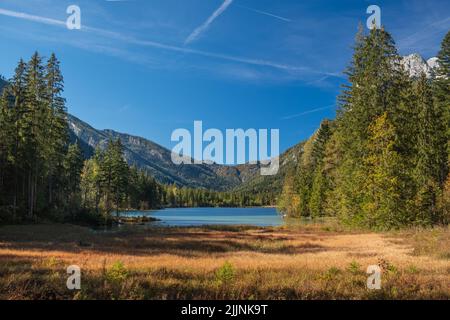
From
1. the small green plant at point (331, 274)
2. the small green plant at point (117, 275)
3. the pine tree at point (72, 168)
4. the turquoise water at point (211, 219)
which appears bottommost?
the turquoise water at point (211, 219)

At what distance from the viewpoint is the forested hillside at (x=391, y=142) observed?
3928 centimetres

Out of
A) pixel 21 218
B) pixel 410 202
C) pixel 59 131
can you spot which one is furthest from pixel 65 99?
pixel 410 202

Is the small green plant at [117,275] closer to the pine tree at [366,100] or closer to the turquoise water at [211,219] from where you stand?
the pine tree at [366,100]

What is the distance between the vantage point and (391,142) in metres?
40.2

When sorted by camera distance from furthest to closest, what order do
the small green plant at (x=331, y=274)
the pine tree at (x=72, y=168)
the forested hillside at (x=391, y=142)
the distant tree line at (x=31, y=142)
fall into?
the pine tree at (x=72, y=168) → the distant tree line at (x=31, y=142) → the forested hillside at (x=391, y=142) → the small green plant at (x=331, y=274)

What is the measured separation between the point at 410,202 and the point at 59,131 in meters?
49.9

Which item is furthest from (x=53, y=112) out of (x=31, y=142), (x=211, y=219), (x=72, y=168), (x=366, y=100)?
(x=211, y=219)

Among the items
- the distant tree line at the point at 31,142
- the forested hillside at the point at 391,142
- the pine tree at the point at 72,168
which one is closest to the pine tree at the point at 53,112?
the distant tree line at the point at 31,142

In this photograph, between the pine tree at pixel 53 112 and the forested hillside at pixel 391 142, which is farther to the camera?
the pine tree at pixel 53 112

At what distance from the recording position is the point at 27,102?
5391 centimetres

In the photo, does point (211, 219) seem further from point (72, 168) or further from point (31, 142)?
point (31, 142)

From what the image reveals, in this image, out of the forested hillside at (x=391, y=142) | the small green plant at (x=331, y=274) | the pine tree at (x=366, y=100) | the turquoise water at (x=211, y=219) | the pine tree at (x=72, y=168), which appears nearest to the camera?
the small green plant at (x=331, y=274)
